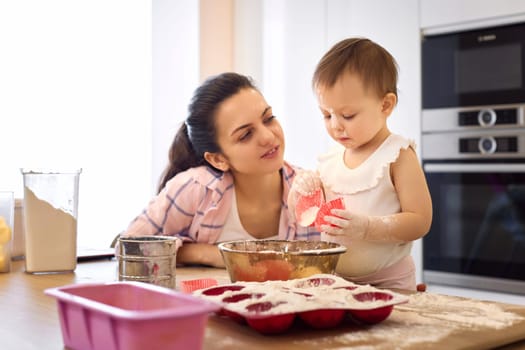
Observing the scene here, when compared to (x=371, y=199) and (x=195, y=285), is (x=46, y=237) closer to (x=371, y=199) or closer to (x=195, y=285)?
(x=195, y=285)

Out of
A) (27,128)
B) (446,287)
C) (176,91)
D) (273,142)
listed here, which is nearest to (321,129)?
(176,91)

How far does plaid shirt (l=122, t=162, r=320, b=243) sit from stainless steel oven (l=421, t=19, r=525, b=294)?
3.48ft

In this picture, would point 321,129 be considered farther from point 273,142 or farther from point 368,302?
point 368,302

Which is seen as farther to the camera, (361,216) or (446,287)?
(446,287)

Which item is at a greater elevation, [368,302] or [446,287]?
[368,302]

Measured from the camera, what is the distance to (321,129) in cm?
301

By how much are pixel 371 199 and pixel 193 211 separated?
552mm

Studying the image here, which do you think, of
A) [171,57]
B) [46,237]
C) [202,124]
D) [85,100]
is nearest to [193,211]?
[202,124]

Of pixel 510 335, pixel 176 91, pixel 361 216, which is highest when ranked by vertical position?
pixel 176 91

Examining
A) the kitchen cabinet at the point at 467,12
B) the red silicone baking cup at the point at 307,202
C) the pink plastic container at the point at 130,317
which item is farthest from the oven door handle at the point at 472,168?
the pink plastic container at the point at 130,317

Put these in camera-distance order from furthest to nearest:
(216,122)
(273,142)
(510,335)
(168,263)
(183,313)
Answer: (216,122)
(273,142)
(168,263)
(510,335)
(183,313)

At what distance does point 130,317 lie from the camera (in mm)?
558

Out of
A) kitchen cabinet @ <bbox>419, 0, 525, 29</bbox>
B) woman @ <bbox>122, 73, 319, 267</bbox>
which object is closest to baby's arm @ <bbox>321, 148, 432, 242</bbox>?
woman @ <bbox>122, 73, 319, 267</bbox>

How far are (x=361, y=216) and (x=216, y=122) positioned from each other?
701 mm
